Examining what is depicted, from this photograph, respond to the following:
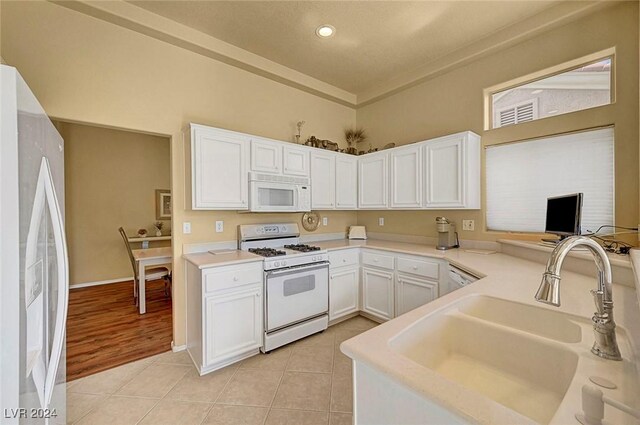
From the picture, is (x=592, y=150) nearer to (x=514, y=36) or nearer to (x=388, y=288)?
(x=514, y=36)

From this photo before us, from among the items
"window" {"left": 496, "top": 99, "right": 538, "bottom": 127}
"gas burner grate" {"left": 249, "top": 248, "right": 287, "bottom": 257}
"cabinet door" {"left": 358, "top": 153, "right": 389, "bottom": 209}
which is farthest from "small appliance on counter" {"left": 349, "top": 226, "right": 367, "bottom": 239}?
"window" {"left": 496, "top": 99, "right": 538, "bottom": 127}

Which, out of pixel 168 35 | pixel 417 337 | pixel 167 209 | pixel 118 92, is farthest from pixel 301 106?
pixel 167 209

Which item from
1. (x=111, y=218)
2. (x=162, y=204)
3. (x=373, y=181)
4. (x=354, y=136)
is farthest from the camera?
(x=162, y=204)

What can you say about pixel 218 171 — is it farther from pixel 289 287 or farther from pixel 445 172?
pixel 445 172

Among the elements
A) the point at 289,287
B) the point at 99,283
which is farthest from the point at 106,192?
the point at 289,287

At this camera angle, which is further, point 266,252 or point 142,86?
point 266,252

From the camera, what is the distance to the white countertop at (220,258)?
7.46 feet

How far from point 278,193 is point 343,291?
139 cm

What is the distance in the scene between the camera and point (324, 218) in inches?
154

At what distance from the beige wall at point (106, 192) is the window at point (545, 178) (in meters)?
5.17

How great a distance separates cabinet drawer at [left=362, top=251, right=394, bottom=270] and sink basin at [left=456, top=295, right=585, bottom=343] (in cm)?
163

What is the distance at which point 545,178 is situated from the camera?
255 centimetres

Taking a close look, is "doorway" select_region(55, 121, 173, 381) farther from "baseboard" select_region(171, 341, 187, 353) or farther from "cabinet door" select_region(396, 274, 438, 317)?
"cabinet door" select_region(396, 274, 438, 317)

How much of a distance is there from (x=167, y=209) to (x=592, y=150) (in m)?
6.42
